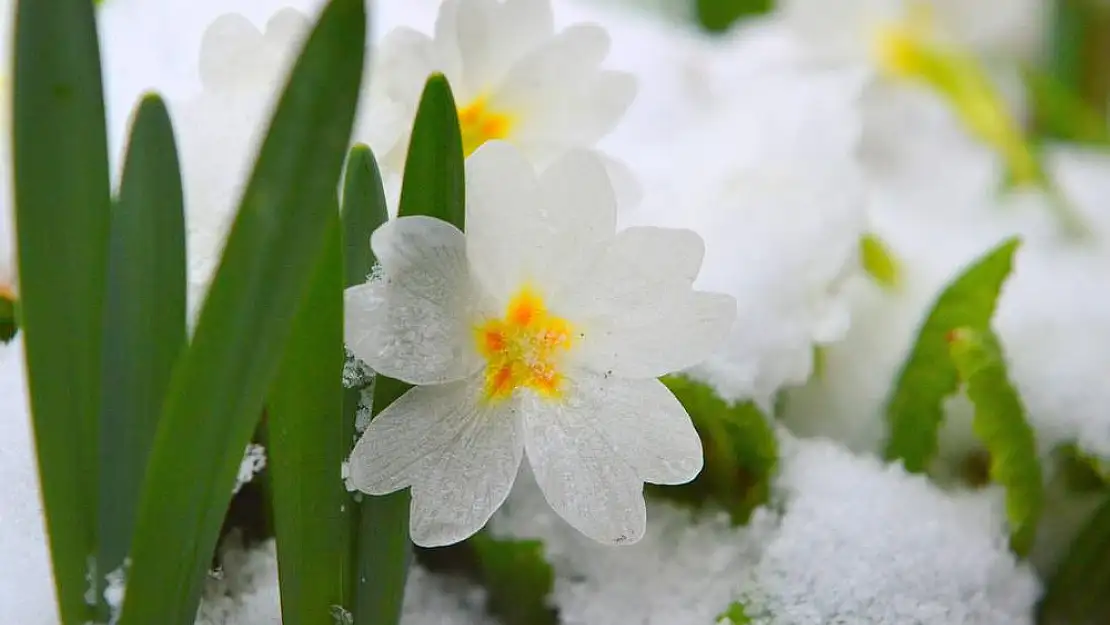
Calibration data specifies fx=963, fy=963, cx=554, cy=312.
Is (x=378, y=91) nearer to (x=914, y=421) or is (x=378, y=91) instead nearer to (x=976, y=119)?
(x=914, y=421)

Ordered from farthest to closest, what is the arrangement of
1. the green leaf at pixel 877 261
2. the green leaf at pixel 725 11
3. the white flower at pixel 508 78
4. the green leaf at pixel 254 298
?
the green leaf at pixel 725 11, the green leaf at pixel 877 261, the white flower at pixel 508 78, the green leaf at pixel 254 298

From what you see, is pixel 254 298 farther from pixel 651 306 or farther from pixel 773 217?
pixel 773 217

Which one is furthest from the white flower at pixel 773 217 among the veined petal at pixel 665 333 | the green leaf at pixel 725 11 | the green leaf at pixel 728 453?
the green leaf at pixel 725 11

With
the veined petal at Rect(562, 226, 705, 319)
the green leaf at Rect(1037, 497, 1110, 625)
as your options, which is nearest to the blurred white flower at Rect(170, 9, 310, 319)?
the veined petal at Rect(562, 226, 705, 319)

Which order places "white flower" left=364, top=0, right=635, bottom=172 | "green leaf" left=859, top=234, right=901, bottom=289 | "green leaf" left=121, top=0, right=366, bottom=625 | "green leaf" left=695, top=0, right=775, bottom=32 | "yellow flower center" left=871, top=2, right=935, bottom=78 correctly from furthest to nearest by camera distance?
"green leaf" left=695, top=0, right=775, bottom=32, "yellow flower center" left=871, top=2, right=935, bottom=78, "green leaf" left=859, top=234, right=901, bottom=289, "white flower" left=364, top=0, right=635, bottom=172, "green leaf" left=121, top=0, right=366, bottom=625

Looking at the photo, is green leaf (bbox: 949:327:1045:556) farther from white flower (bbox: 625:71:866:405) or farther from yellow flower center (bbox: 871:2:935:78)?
yellow flower center (bbox: 871:2:935:78)

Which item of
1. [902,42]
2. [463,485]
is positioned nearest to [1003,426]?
[463,485]

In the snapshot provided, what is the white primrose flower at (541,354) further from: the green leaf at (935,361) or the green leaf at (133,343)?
the green leaf at (935,361)

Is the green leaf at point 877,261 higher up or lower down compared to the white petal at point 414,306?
lower down
